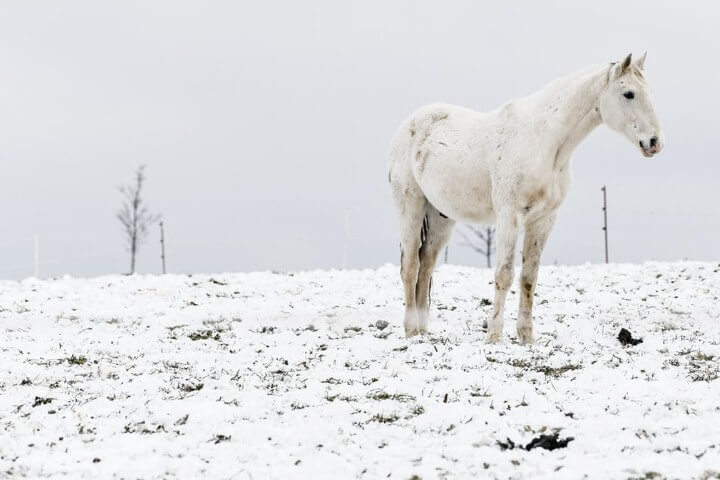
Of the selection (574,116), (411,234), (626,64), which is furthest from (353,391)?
(626,64)

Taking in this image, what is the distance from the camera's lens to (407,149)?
10.0 meters

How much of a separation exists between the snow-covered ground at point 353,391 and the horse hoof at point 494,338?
20cm

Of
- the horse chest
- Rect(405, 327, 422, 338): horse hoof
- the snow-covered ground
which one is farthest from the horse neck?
Rect(405, 327, 422, 338): horse hoof

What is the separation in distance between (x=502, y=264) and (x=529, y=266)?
648 mm

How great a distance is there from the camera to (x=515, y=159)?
8.30 m

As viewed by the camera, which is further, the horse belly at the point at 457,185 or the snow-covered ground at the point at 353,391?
the horse belly at the point at 457,185

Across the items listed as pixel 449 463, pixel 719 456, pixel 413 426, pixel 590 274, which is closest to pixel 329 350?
pixel 413 426

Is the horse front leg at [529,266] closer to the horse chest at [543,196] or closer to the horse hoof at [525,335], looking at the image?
the horse hoof at [525,335]

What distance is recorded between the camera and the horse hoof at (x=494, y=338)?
27.8 ft

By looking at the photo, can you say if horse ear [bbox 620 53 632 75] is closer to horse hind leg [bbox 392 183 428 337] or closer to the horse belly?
the horse belly

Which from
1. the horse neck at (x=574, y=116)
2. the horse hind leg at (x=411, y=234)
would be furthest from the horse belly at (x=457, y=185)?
the horse neck at (x=574, y=116)

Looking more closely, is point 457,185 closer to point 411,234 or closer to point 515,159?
point 515,159

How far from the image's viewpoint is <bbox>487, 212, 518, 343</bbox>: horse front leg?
8.28 m

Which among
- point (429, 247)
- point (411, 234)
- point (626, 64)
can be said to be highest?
point (626, 64)
